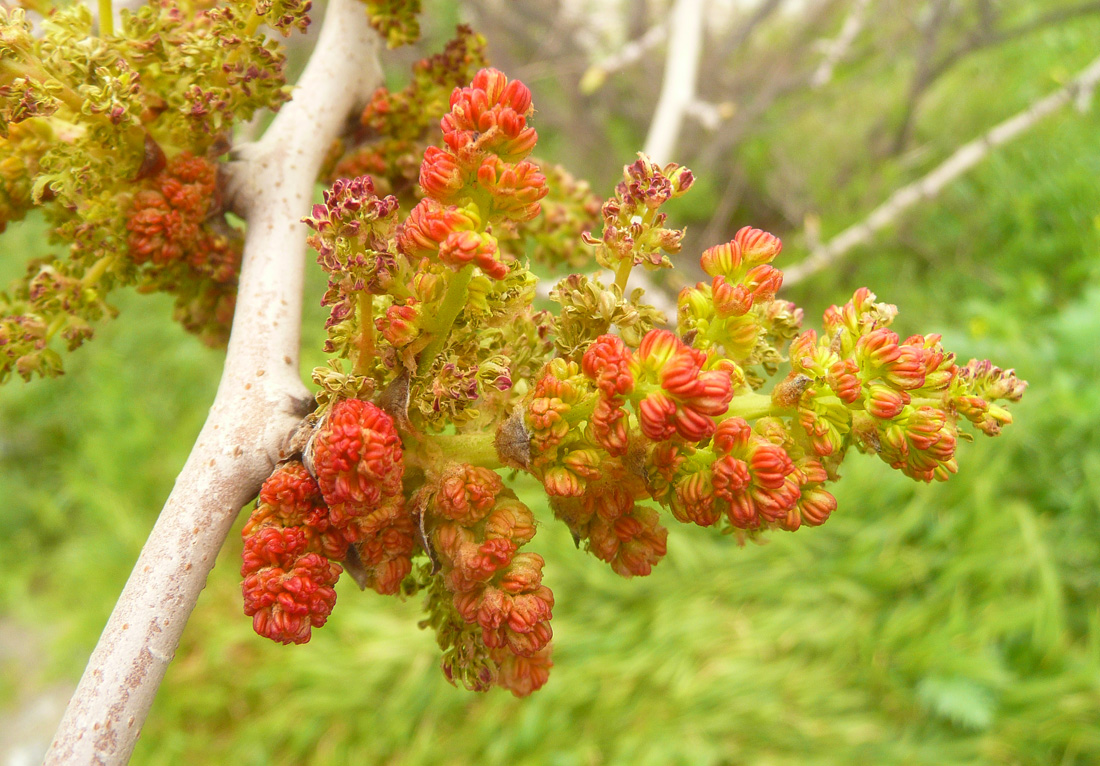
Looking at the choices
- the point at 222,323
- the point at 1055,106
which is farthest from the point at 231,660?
the point at 1055,106

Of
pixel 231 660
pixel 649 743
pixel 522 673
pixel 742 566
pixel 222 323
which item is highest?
pixel 222 323

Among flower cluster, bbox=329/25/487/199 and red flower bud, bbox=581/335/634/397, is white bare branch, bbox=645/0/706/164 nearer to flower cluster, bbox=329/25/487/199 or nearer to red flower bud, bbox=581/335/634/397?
flower cluster, bbox=329/25/487/199

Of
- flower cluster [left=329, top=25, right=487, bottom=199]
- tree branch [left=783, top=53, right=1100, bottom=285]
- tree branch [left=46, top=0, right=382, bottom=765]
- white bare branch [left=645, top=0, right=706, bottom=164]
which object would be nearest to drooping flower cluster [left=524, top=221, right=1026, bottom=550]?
tree branch [left=46, top=0, right=382, bottom=765]

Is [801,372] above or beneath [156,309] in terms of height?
above

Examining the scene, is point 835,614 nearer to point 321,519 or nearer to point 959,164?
point 959,164

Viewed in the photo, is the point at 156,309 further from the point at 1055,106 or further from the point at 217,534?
the point at 1055,106
